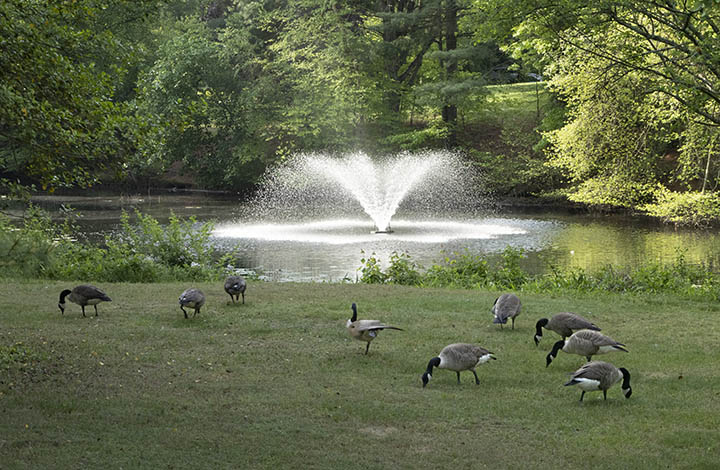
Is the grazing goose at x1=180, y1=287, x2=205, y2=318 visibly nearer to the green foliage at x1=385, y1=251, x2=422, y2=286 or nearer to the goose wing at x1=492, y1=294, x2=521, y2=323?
the goose wing at x1=492, y1=294, x2=521, y2=323

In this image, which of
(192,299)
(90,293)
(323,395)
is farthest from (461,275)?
(323,395)

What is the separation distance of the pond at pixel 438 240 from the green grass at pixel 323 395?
25.5 feet

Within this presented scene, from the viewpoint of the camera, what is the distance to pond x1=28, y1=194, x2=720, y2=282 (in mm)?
24000

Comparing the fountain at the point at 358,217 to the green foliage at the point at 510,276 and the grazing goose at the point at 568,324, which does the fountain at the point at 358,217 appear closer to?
the green foliage at the point at 510,276

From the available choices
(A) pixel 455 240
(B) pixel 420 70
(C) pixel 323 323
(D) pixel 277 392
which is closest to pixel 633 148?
(A) pixel 455 240

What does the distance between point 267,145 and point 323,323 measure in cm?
4273

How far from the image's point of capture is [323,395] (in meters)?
8.40

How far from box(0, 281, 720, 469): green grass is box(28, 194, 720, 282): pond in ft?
25.5

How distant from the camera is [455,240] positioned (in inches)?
1123

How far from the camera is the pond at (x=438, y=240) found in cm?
2400

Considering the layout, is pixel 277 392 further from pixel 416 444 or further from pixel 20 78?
pixel 20 78

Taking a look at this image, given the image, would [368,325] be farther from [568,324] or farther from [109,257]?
[109,257]

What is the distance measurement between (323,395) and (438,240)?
20.5 meters

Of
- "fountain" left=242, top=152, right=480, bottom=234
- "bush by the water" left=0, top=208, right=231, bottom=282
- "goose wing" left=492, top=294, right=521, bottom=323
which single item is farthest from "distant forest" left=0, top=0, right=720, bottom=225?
"goose wing" left=492, top=294, right=521, bottom=323
